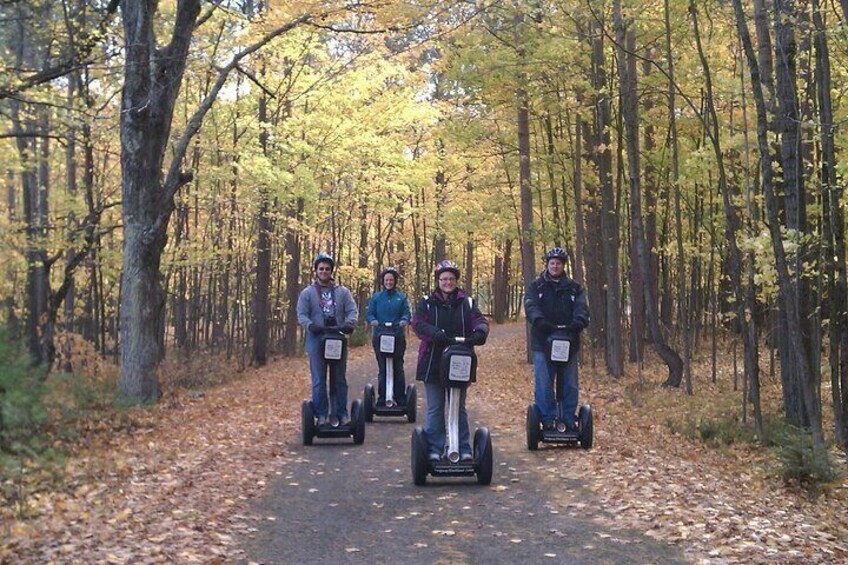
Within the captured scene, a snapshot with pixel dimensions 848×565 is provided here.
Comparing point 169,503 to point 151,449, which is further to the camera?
point 151,449

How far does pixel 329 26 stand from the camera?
1511cm

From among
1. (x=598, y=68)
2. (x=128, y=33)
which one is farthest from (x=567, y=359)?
(x=598, y=68)

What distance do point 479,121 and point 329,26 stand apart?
7.84 metres

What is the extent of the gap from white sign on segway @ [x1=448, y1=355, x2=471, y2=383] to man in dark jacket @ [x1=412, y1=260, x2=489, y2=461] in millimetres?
186

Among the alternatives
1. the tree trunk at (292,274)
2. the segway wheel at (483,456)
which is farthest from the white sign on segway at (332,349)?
the tree trunk at (292,274)

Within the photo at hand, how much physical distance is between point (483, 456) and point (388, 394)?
16.8 feet

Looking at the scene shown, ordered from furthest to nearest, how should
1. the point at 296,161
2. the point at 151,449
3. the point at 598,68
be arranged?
1. the point at 296,161
2. the point at 598,68
3. the point at 151,449

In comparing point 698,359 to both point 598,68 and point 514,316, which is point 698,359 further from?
point 514,316

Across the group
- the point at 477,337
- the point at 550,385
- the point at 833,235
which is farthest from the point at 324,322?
the point at 833,235

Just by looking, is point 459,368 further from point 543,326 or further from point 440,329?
point 543,326

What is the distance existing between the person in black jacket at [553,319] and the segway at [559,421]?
0.16 feet

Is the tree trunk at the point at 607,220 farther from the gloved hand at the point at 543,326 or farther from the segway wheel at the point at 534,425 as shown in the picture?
the gloved hand at the point at 543,326

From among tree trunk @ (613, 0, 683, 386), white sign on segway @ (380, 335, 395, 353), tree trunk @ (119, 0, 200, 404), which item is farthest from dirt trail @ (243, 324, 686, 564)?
tree trunk @ (613, 0, 683, 386)

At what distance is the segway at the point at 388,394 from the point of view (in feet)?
41.9
